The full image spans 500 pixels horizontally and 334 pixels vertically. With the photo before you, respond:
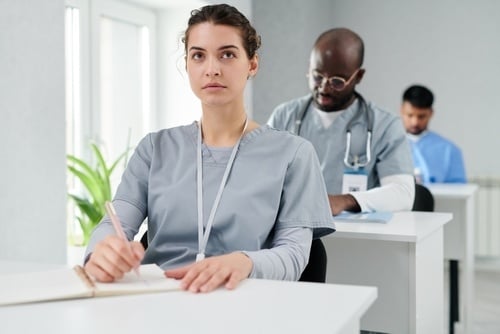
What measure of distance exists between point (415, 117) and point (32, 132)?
3.00 m

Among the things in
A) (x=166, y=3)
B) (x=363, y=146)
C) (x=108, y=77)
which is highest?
(x=166, y=3)

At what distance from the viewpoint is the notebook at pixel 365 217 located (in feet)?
6.84

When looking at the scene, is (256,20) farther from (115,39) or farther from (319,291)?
(319,291)

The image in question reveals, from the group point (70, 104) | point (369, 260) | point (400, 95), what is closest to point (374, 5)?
point (400, 95)

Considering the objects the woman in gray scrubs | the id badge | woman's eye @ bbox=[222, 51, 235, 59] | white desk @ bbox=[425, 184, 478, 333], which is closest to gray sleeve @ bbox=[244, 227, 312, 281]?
the woman in gray scrubs

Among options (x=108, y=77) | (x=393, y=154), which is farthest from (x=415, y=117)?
(x=393, y=154)

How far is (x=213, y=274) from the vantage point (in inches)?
43.0

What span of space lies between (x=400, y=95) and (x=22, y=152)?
12.2 feet

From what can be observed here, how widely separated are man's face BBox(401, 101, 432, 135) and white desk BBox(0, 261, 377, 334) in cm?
365

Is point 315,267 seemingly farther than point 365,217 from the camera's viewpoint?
No

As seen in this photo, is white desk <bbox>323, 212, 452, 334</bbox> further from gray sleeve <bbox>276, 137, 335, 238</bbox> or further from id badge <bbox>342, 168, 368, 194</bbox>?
gray sleeve <bbox>276, 137, 335, 238</bbox>

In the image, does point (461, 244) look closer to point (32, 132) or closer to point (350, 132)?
point (350, 132)

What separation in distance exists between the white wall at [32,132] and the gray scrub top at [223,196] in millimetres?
838

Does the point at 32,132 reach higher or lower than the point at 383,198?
higher
